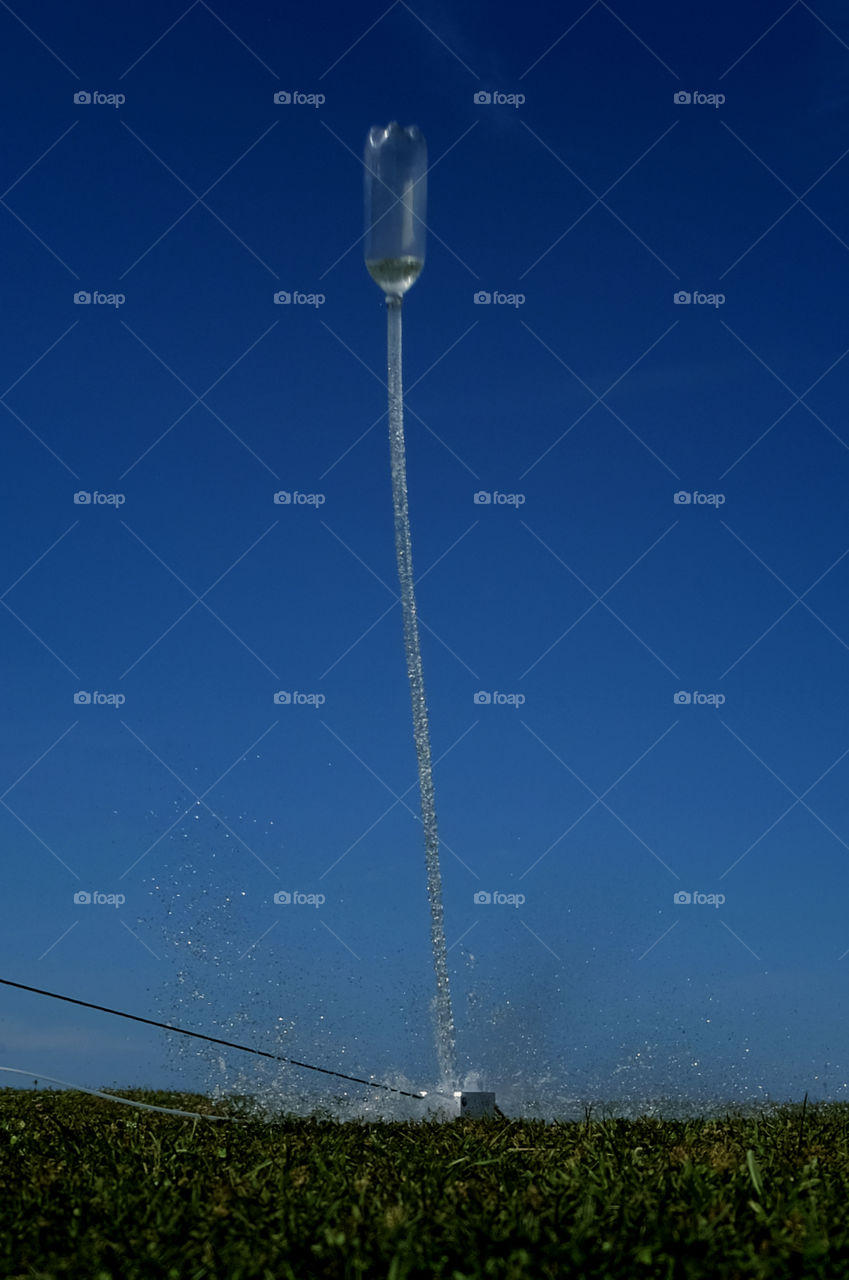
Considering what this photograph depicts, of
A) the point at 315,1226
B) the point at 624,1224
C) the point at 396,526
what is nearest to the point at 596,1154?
the point at 624,1224

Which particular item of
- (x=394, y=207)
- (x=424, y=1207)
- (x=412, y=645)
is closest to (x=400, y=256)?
(x=394, y=207)

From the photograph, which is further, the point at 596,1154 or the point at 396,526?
the point at 396,526

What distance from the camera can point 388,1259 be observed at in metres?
3.69

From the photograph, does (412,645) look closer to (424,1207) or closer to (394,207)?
(394,207)

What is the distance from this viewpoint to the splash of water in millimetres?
11680

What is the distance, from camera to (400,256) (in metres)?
12.1

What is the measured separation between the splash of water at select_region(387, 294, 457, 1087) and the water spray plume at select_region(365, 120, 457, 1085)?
0.01 m

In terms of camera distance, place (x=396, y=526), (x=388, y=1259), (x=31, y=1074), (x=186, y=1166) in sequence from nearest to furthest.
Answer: (x=388, y=1259) < (x=186, y=1166) < (x=31, y=1074) < (x=396, y=526)

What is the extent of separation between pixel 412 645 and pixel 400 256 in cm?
399

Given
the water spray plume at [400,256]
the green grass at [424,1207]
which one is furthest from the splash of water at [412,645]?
the green grass at [424,1207]

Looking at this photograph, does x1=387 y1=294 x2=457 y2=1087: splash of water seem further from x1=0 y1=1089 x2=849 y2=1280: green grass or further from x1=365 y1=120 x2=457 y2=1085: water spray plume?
x1=0 y1=1089 x2=849 y2=1280: green grass

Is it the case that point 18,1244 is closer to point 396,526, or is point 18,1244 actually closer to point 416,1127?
point 416,1127

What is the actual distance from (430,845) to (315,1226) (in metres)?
7.56

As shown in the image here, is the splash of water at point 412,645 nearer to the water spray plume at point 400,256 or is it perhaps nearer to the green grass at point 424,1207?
the water spray plume at point 400,256
